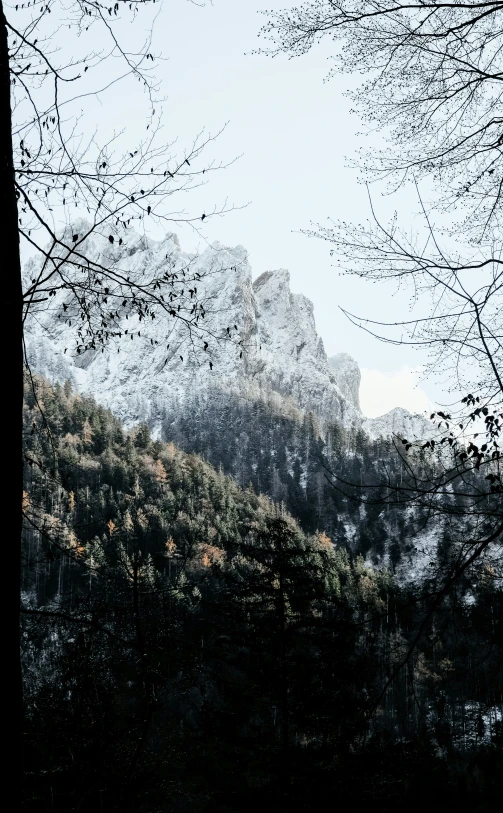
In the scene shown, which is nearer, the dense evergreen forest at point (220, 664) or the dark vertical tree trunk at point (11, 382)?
the dark vertical tree trunk at point (11, 382)

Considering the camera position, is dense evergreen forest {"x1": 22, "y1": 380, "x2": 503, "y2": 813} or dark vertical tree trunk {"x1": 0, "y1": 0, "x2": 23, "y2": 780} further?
dense evergreen forest {"x1": 22, "y1": 380, "x2": 503, "y2": 813}

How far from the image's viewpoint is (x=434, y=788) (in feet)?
67.3

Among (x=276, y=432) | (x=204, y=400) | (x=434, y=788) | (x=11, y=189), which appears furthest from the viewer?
(x=204, y=400)

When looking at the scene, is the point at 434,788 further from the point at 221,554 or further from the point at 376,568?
the point at 376,568

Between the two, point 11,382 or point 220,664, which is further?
point 220,664

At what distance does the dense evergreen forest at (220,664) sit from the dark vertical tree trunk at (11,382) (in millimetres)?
453

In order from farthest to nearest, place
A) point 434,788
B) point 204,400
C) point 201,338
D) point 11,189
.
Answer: point 204,400
point 434,788
point 201,338
point 11,189

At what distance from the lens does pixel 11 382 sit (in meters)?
2.17

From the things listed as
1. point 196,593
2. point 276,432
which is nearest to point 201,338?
point 196,593

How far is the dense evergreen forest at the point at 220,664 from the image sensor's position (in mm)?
3693

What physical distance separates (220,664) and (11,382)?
12204 millimetres

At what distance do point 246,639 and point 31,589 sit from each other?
52.7 metres

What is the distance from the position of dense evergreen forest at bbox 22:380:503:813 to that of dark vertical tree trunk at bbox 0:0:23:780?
1.49 ft

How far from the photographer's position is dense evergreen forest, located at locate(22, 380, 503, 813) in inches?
145
